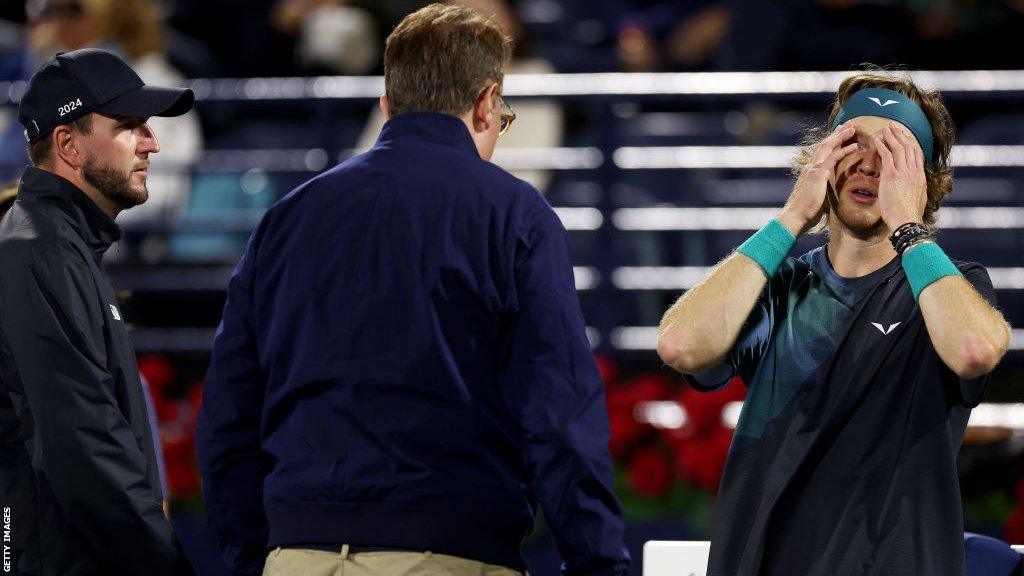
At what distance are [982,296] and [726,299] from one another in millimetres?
520

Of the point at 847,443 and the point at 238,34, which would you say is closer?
the point at 847,443

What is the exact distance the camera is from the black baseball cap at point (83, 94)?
372 cm

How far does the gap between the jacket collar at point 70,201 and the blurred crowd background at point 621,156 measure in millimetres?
2438

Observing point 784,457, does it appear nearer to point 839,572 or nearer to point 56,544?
point 839,572

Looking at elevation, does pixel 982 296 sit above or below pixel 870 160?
below

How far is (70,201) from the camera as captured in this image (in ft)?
11.9

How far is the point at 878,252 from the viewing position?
11.1 feet

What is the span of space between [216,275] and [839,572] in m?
4.66

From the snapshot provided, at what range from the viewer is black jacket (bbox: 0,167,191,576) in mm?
3324

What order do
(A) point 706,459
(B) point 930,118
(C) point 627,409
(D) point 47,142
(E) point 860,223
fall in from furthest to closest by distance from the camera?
(C) point 627,409
(A) point 706,459
(D) point 47,142
(B) point 930,118
(E) point 860,223

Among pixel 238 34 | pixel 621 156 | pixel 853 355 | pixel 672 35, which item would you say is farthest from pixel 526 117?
pixel 853 355

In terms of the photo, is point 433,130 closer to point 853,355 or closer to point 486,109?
point 486,109

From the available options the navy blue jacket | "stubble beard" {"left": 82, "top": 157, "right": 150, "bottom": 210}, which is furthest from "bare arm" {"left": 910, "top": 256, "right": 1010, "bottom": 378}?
"stubble beard" {"left": 82, "top": 157, "right": 150, "bottom": 210}

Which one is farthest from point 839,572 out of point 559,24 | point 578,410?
point 559,24
